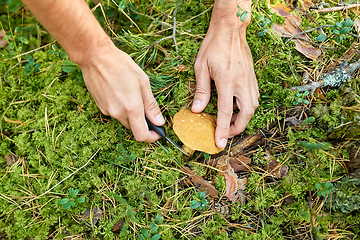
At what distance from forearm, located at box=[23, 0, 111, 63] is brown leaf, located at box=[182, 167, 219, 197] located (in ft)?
5.08

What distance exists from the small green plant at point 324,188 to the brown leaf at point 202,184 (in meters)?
0.95

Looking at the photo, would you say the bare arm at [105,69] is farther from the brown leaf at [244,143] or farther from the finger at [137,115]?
the brown leaf at [244,143]

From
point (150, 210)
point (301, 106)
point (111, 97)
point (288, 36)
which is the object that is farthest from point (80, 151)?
point (288, 36)

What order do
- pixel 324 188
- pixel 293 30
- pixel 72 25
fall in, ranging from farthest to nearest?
pixel 293 30, pixel 324 188, pixel 72 25

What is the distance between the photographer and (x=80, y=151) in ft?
7.79

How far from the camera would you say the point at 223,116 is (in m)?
2.15

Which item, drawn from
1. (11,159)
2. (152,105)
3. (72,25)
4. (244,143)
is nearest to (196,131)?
(152,105)

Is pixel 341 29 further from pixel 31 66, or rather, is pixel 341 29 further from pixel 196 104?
pixel 31 66

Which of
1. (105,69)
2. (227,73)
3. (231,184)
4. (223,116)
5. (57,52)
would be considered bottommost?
(231,184)

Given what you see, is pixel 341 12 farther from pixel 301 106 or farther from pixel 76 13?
pixel 76 13

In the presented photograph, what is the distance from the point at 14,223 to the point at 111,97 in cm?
179

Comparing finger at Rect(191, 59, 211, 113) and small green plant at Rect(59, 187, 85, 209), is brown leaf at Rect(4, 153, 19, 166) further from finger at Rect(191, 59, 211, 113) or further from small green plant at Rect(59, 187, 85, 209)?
finger at Rect(191, 59, 211, 113)

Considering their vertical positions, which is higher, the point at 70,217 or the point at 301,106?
the point at 70,217

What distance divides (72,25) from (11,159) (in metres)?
1.88
